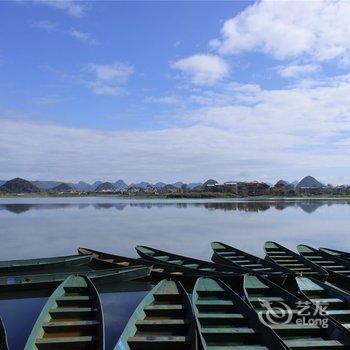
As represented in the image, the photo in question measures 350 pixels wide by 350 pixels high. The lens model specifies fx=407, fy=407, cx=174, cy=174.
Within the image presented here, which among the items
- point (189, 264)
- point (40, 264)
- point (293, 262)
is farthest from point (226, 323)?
point (40, 264)

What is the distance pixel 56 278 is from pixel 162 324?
26.7ft

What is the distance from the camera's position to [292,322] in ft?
40.6

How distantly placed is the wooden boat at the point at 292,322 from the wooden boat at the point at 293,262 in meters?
3.92

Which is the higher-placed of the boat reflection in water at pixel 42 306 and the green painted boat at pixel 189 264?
the green painted boat at pixel 189 264

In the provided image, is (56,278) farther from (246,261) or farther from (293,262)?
(293,262)

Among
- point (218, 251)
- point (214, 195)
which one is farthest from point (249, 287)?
point (214, 195)

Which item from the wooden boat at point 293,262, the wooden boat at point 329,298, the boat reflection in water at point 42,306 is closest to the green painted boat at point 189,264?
the boat reflection in water at point 42,306

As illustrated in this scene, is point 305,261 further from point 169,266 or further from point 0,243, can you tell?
point 0,243

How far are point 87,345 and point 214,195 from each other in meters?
190

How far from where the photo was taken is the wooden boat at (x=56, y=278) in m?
17.8

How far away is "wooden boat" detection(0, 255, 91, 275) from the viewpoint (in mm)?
21750

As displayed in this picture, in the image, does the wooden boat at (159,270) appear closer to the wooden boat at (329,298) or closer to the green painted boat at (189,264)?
the green painted boat at (189,264)

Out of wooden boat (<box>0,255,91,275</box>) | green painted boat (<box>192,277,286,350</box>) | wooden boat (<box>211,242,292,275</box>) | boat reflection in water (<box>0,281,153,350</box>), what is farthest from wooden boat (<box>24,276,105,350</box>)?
wooden boat (<box>211,242,292,275</box>)

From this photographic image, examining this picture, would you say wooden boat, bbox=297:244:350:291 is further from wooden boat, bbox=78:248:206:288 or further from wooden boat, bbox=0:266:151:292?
wooden boat, bbox=0:266:151:292
